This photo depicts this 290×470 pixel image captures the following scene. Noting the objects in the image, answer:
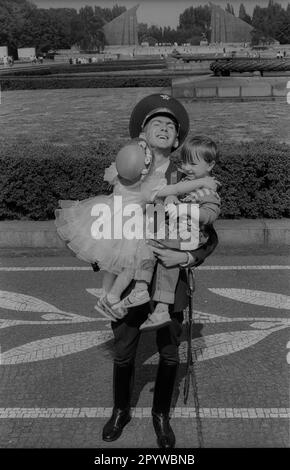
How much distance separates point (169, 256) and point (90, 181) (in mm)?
4832

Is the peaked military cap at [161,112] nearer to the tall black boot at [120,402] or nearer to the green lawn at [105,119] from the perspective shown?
the tall black boot at [120,402]

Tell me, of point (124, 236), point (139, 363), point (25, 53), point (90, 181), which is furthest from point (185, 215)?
point (25, 53)

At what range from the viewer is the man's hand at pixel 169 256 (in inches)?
123

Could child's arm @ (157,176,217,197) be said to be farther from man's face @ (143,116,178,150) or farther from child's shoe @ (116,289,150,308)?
child's shoe @ (116,289,150,308)

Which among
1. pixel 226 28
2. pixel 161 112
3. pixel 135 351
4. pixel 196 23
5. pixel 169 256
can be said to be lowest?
pixel 135 351

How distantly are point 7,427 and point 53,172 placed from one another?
455cm

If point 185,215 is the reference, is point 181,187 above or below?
above

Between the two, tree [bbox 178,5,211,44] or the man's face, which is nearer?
the man's face

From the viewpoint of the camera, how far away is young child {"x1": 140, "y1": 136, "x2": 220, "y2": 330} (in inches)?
124

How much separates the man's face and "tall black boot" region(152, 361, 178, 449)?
1.20m

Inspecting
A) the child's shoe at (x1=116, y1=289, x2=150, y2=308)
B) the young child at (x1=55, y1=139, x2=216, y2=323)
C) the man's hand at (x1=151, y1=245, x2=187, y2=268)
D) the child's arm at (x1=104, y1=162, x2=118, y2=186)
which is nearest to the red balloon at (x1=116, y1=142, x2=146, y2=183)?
the young child at (x1=55, y1=139, x2=216, y2=323)

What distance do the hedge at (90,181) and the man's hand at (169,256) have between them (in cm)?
455

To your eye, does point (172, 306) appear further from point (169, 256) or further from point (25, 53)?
point (25, 53)

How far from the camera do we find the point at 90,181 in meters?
7.82
